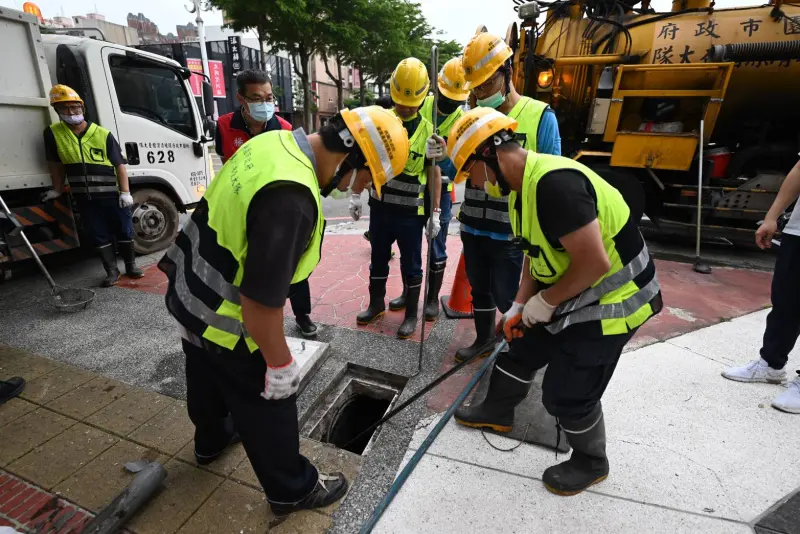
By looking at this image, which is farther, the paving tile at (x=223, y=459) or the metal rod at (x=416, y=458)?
the paving tile at (x=223, y=459)

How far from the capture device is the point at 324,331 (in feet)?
11.2

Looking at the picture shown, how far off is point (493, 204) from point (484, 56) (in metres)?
0.84

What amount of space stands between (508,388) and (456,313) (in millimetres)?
1573

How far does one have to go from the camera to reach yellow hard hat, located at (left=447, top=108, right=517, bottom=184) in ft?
5.55

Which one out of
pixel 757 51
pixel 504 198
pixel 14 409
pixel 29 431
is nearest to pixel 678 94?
pixel 757 51

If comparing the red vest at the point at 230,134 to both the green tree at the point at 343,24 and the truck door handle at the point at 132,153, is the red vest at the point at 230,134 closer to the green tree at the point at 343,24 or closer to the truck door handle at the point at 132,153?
the truck door handle at the point at 132,153

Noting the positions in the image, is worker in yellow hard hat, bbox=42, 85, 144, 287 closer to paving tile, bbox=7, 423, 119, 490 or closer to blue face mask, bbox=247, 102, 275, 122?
blue face mask, bbox=247, 102, 275, 122

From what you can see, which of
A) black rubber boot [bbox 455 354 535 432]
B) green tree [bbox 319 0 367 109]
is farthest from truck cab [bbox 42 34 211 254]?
green tree [bbox 319 0 367 109]

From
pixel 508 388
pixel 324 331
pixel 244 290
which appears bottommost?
pixel 324 331

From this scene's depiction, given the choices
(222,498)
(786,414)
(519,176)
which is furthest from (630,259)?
(222,498)

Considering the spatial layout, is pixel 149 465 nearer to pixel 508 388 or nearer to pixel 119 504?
pixel 119 504

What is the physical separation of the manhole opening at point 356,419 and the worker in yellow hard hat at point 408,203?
23.1 inches

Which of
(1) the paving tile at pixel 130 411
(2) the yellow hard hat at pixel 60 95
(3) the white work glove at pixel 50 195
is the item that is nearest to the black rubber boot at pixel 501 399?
(1) the paving tile at pixel 130 411

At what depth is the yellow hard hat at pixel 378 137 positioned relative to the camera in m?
1.48
